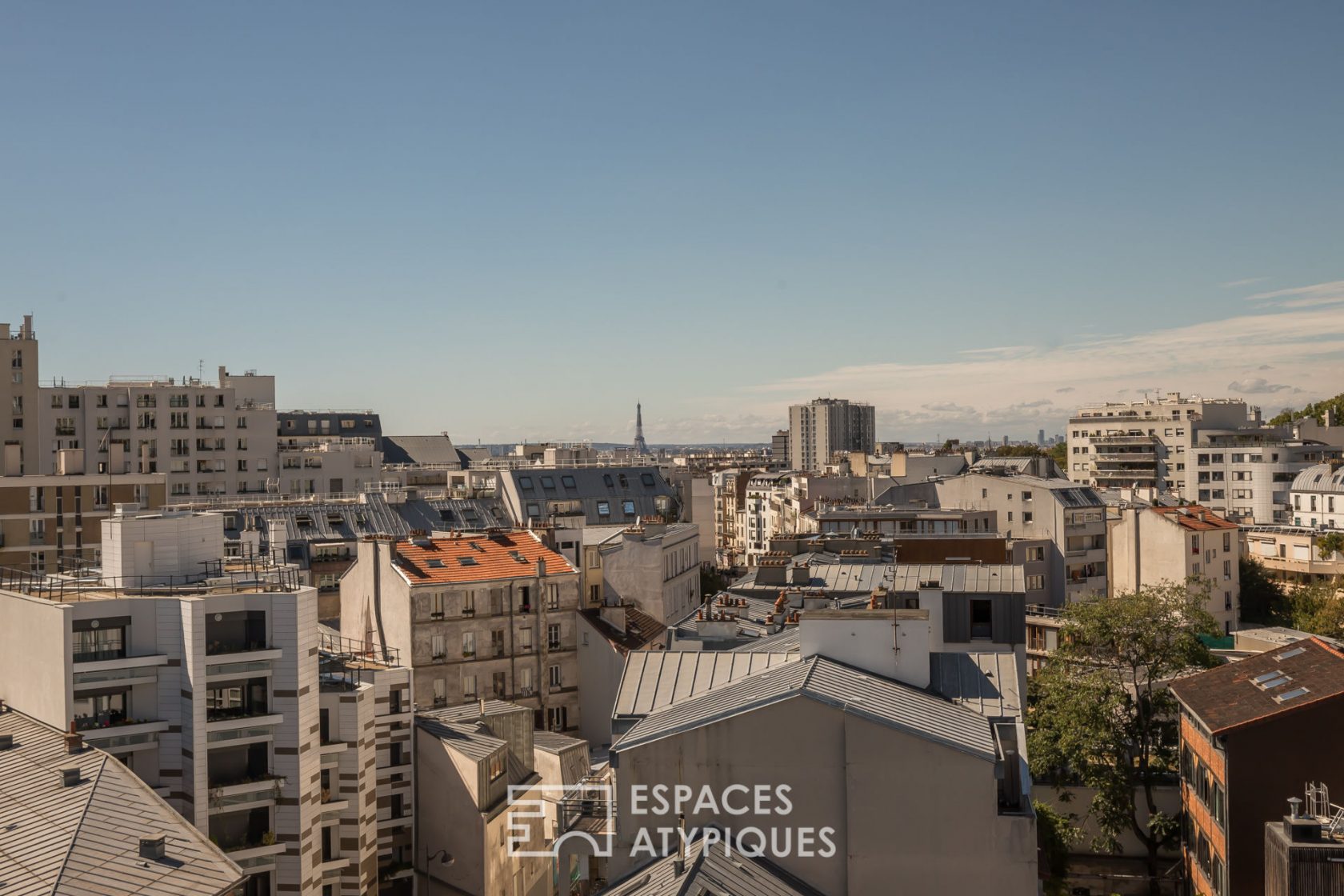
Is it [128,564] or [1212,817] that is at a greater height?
[128,564]

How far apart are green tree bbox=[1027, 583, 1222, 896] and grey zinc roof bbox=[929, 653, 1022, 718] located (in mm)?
13529

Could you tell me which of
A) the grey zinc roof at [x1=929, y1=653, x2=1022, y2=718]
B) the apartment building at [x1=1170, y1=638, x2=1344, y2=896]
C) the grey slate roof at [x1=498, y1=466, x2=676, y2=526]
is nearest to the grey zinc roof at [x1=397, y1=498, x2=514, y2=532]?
the grey slate roof at [x1=498, y1=466, x2=676, y2=526]

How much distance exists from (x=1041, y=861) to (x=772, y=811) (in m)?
11.0

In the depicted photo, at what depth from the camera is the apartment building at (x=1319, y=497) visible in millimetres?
102562

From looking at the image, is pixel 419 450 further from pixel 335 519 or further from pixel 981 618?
pixel 981 618

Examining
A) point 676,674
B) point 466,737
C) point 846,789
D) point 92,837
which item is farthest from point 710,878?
point 466,737

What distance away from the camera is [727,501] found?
6649 inches

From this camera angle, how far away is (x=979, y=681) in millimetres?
28281

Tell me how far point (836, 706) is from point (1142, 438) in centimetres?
13039

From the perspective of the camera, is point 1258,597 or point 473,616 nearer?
point 473,616

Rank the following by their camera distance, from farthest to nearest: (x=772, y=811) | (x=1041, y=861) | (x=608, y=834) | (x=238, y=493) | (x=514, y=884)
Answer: (x=238, y=493), (x=514, y=884), (x=1041, y=861), (x=608, y=834), (x=772, y=811)

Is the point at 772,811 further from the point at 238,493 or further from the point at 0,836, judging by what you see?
the point at 238,493

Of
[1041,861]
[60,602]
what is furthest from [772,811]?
[60,602]

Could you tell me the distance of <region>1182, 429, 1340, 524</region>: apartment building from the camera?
397 feet
